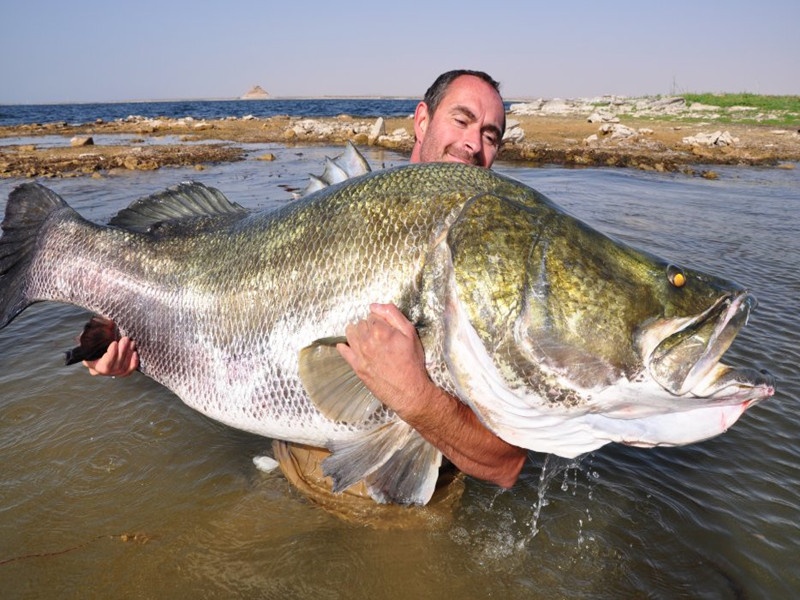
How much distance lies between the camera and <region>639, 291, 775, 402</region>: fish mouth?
1605 mm

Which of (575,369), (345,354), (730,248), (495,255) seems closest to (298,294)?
(345,354)

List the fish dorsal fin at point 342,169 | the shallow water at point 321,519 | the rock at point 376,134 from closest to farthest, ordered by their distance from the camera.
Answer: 1. the shallow water at point 321,519
2. the fish dorsal fin at point 342,169
3. the rock at point 376,134

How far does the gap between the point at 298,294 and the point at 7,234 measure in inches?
79.5

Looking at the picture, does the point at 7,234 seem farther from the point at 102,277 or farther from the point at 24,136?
Answer: the point at 24,136

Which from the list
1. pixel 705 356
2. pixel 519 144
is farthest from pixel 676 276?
pixel 519 144

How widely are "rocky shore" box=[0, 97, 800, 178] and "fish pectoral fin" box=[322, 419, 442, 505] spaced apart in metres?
14.9

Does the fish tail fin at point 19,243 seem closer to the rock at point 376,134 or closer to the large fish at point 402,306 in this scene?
the large fish at point 402,306

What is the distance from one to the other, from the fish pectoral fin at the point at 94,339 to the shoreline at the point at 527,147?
1369 cm

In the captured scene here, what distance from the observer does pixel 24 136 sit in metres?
28.1

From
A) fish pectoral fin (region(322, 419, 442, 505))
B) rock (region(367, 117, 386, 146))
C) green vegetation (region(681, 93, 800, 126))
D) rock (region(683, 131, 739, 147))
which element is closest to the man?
fish pectoral fin (region(322, 419, 442, 505))

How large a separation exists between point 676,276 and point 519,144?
2185cm

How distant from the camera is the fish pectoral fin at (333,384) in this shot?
2.19 metres

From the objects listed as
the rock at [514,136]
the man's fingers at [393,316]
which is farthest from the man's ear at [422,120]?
the rock at [514,136]

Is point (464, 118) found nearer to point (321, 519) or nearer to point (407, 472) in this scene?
point (407, 472)
